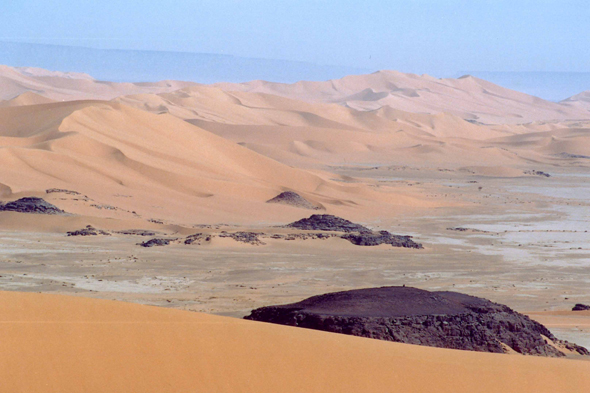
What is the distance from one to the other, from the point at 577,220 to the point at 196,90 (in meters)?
77.1

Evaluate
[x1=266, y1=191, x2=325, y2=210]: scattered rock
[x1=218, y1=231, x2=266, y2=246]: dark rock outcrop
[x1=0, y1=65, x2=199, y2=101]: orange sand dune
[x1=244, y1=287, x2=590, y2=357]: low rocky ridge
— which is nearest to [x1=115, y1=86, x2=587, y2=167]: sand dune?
[x1=266, y1=191, x2=325, y2=210]: scattered rock

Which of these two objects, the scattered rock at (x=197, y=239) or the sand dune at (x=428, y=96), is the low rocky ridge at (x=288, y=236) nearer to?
the scattered rock at (x=197, y=239)

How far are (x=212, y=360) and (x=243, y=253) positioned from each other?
44.3 ft

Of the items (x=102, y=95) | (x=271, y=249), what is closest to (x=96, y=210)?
(x=271, y=249)

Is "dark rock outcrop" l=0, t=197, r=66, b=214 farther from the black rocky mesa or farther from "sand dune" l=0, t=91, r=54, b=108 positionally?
"sand dune" l=0, t=91, r=54, b=108

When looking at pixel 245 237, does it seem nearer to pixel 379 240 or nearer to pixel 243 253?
pixel 243 253

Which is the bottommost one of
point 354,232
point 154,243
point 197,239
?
point 154,243

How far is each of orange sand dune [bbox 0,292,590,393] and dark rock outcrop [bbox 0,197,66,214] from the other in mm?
17026

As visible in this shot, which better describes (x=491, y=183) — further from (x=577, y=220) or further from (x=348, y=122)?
(x=348, y=122)

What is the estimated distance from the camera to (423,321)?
31.0ft

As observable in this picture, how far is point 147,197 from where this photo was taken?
96.8 ft

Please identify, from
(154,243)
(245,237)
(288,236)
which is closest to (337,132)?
(288,236)

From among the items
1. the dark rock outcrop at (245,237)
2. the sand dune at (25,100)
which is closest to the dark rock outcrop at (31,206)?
the dark rock outcrop at (245,237)

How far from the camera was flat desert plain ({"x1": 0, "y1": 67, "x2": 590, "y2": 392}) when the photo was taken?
6164 mm
